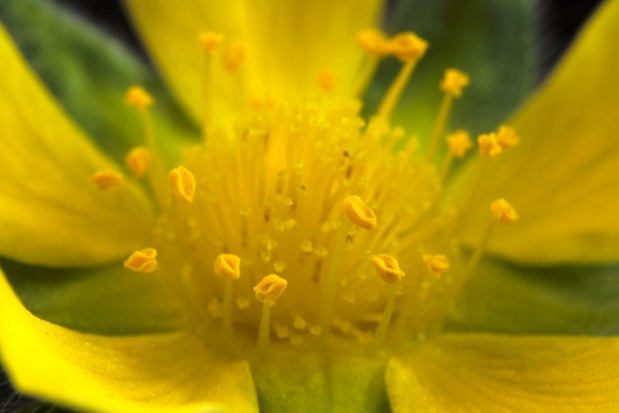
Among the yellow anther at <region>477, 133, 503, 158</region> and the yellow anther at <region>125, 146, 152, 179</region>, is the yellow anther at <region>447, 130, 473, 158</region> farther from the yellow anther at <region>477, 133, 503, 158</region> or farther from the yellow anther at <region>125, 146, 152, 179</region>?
the yellow anther at <region>125, 146, 152, 179</region>

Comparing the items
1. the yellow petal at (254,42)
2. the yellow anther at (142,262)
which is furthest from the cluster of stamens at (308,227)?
the yellow petal at (254,42)

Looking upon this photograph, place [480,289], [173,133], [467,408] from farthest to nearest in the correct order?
[173,133] < [480,289] < [467,408]

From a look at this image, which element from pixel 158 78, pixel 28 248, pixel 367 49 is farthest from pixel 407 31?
pixel 28 248

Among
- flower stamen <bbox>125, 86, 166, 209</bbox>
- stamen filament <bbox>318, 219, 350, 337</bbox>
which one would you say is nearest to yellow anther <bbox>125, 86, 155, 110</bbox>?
flower stamen <bbox>125, 86, 166, 209</bbox>

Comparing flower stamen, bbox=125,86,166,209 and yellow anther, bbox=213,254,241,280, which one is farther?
flower stamen, bbox=125,86,166,209

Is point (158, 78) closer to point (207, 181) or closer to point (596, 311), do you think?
point (207, 181)

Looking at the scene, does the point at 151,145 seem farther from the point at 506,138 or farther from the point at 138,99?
the point at 506,138

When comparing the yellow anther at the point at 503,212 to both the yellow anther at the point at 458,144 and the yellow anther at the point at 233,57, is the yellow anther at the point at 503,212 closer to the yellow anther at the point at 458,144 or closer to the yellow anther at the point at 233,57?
the yellow anther at the point at 458,144
